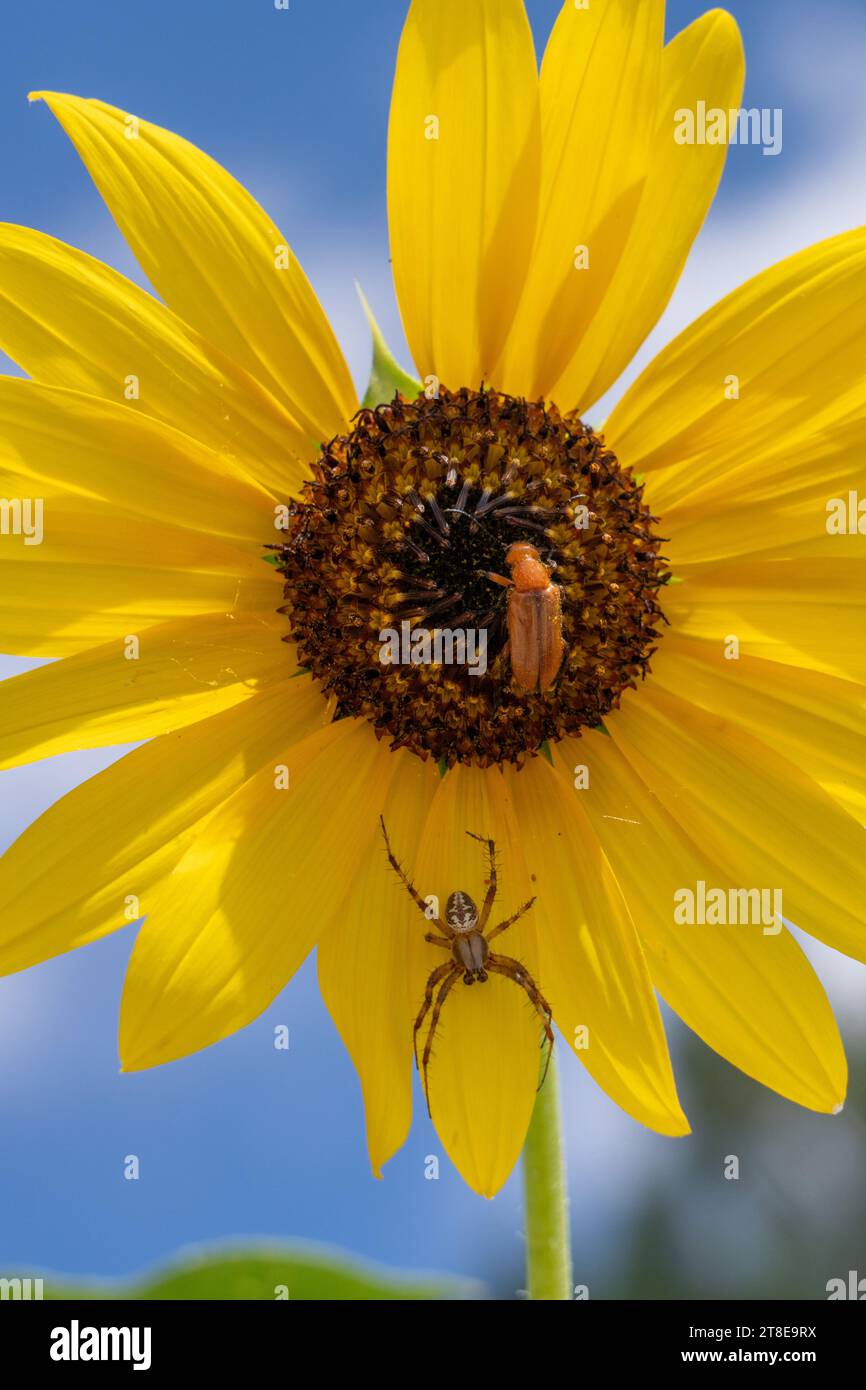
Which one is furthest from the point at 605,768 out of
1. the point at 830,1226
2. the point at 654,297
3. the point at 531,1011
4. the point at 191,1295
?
the point at 830,1226

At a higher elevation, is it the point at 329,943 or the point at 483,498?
the point at 483,498

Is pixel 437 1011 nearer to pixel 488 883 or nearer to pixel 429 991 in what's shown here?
pixel 429 991

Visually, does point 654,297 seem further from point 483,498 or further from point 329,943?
point 329,943

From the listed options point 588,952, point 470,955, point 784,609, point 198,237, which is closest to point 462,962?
point 470,955

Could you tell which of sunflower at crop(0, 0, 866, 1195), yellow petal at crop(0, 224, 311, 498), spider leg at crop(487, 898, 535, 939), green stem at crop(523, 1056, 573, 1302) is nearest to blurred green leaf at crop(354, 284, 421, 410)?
sunflower at crop(0, 0, 866, 1195)

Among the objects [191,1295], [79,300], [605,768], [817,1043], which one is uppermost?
[79,300]
